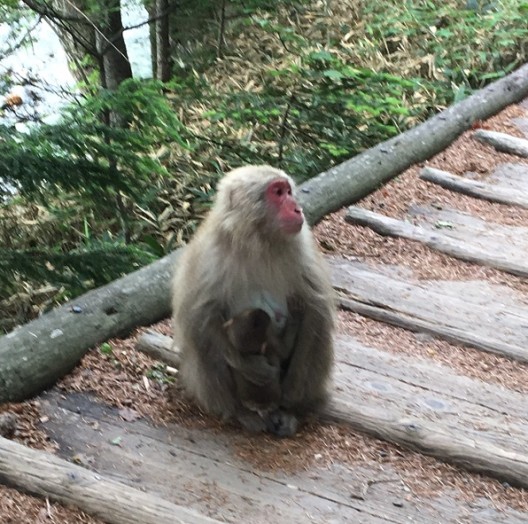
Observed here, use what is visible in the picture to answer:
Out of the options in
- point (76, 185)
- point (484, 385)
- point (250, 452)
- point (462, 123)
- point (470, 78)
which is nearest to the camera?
point (250, 452)

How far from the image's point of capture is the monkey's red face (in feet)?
10.2

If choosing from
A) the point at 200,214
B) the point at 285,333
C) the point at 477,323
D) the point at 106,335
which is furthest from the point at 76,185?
the point at 200,214

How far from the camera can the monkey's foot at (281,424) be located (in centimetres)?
325

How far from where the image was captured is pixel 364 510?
9.43ft

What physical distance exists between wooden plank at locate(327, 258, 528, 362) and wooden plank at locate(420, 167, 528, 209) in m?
1.12

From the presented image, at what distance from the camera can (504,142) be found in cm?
621

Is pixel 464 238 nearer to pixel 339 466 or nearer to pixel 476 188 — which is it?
pixel 476 188

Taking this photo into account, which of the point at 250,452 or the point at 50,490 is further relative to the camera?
the point at 250,452

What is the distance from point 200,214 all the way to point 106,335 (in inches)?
115

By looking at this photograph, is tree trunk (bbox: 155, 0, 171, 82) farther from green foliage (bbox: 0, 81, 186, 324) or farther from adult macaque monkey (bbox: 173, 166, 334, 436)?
adult macaque monkey (bbox: 173, 166, 334, 436)

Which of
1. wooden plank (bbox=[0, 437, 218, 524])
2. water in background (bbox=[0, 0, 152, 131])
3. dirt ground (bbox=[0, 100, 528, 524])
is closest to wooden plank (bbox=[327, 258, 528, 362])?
dirt ground (bbox=[0, 100, 528, 524])

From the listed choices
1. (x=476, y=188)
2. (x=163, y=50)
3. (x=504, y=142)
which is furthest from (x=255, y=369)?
(x=163, y=50)

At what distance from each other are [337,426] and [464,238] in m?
1.98

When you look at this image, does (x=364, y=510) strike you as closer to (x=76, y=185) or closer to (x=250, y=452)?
(x=250, y=452)
